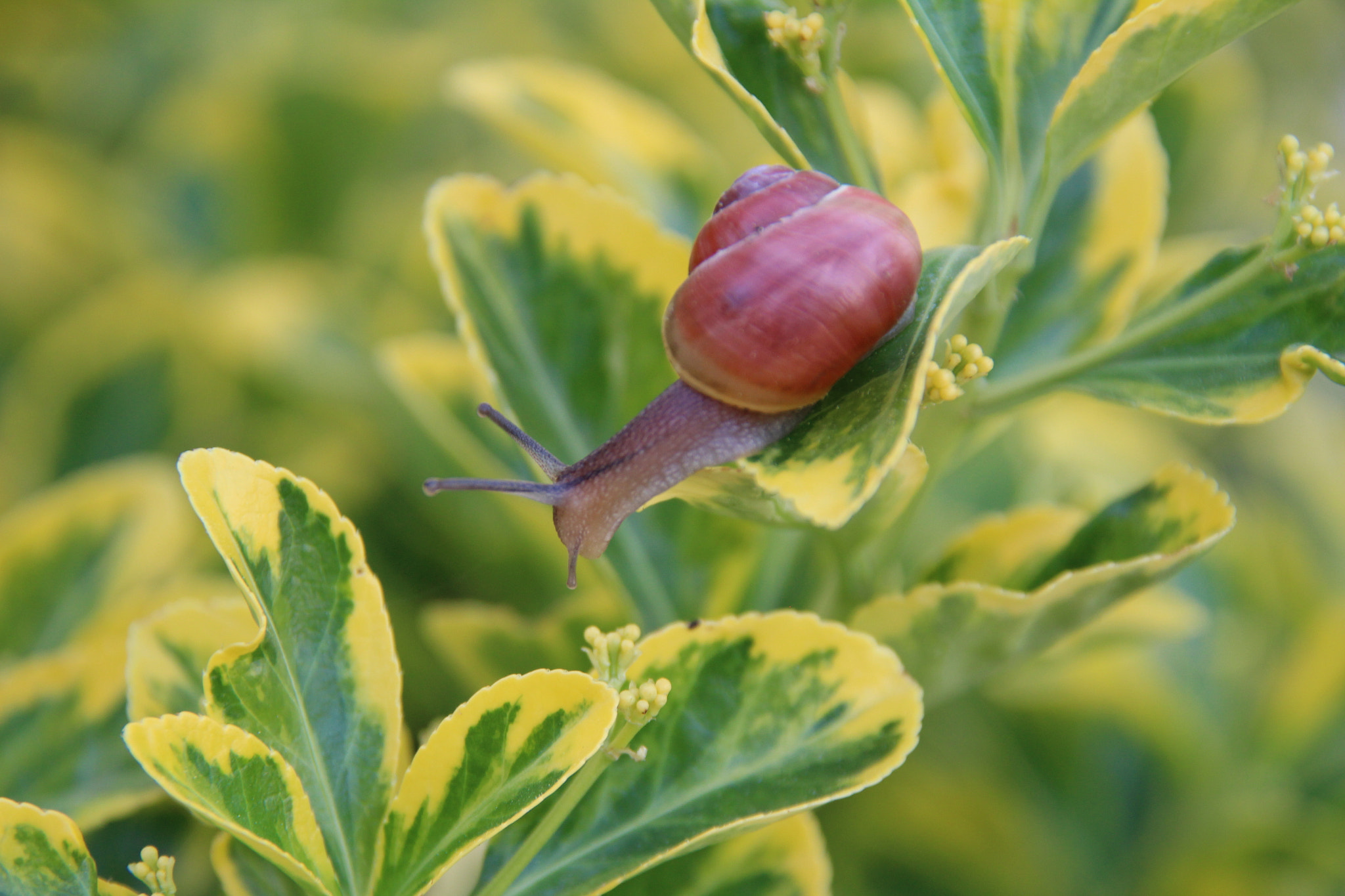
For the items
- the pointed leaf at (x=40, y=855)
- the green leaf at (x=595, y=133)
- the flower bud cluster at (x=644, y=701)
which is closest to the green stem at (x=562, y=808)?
the flower bud cluster at (x=644, y=701)

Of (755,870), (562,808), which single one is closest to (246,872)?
(562,808)

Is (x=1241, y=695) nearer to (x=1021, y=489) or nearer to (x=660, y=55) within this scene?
(x=1021, y=489)

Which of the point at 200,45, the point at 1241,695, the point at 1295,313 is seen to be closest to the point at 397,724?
the point at 1295,313

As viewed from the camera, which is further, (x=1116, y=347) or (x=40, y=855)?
(x=1116, y=347)

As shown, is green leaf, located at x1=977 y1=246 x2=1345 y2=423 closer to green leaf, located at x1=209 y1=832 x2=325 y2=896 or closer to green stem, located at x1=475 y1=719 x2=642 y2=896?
green stem, located at x1=475 y1=719 x2=642 y2=896

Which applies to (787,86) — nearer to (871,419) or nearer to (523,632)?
(871,419)

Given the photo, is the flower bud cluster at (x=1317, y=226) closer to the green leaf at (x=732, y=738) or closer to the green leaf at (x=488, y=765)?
the green leaf at (x=732, y=738)

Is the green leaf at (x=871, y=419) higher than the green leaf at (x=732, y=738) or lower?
higher
